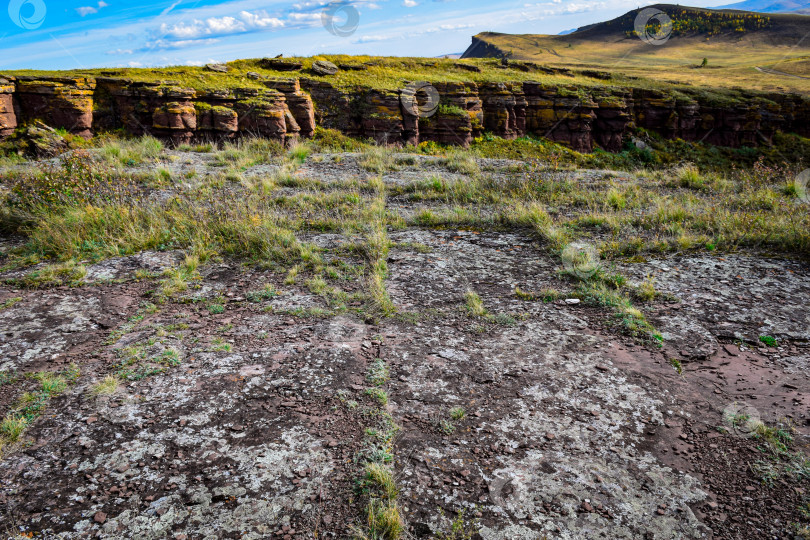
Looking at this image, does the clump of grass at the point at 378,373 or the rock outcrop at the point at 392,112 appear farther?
the rock outcrop at the point at 392,112

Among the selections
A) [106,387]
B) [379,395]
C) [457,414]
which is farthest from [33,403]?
[457,414]

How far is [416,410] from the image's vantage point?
3.06 meters

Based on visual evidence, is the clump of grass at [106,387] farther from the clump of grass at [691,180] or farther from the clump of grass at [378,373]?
the clump of grass at [691,180]

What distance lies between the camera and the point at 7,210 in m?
6.69

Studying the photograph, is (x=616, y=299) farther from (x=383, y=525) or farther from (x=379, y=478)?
(x=383, y=525)

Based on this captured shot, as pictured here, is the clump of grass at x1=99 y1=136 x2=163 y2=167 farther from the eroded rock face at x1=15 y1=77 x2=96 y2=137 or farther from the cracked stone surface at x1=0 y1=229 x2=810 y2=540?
the cracked stone surface at x1=0 y1=229 x2=810 y2=540

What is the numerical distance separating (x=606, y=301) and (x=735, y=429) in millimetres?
1773
